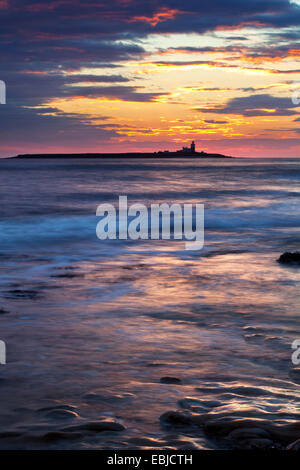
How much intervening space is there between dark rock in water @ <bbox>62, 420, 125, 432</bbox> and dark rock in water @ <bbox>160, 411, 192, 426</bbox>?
0.98ft

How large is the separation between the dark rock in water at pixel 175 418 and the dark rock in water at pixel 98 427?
0.30m

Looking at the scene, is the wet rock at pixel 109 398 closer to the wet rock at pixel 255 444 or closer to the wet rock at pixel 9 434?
the wet rock at pixel 9 434

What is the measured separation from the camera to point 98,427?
331cm

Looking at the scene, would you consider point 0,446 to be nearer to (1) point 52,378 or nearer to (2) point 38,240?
(1) point 52,378

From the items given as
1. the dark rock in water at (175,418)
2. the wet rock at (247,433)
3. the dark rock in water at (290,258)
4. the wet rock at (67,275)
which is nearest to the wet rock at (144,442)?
the dark rock in water at (175,418)

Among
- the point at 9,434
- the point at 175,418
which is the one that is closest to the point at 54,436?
the point at 9,434

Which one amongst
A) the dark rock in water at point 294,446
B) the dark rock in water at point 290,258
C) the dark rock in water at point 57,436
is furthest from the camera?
the dark rock in water at point 290,258

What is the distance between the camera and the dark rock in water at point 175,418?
3.38m

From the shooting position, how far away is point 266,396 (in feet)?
12.4

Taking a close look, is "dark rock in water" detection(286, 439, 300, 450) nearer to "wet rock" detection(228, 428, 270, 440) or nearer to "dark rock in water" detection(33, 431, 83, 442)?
"wet rock" detection(228, 428, 270, 440)

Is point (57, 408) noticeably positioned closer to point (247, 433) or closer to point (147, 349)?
point (247, 433)

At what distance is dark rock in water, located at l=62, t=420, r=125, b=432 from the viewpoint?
129 inches

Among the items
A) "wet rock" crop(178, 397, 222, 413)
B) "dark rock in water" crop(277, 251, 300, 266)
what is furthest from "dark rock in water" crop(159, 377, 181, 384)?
"dark rock in water" crop(277, 251, 300, 266)
